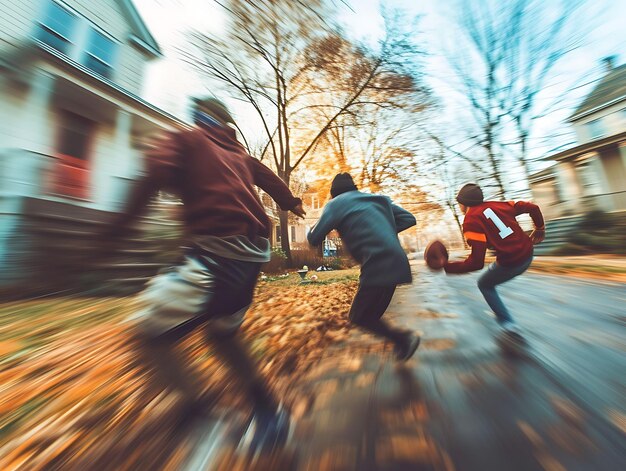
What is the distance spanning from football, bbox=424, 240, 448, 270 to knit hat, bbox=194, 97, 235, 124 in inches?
83.8

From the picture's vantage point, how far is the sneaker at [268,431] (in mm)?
1473

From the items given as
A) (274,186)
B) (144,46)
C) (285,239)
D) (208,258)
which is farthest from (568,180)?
(144,46)

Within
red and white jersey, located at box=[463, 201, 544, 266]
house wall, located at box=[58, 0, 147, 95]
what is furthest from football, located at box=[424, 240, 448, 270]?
house wall, located at box=[58, 0, 147, 95]

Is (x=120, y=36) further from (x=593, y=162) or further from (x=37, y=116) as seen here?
(x=593, y=162)

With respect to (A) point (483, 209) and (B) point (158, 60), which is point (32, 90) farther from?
(A) point (483, 209)

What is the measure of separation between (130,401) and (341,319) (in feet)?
10.1

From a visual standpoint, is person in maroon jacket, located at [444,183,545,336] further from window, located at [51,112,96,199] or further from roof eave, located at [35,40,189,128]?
window, located at [51,112,96,199]

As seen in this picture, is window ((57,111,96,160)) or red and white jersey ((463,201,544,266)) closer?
red and white jersey ((463,201,544,266))

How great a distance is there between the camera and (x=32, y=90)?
736cm

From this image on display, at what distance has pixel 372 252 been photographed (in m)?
2.22

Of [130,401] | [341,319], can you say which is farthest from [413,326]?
[130,401]

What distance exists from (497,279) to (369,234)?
1861 millimetres

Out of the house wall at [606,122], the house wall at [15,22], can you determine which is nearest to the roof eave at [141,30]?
the house wall at [15,22]

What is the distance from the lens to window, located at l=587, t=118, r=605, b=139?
21109 mm
